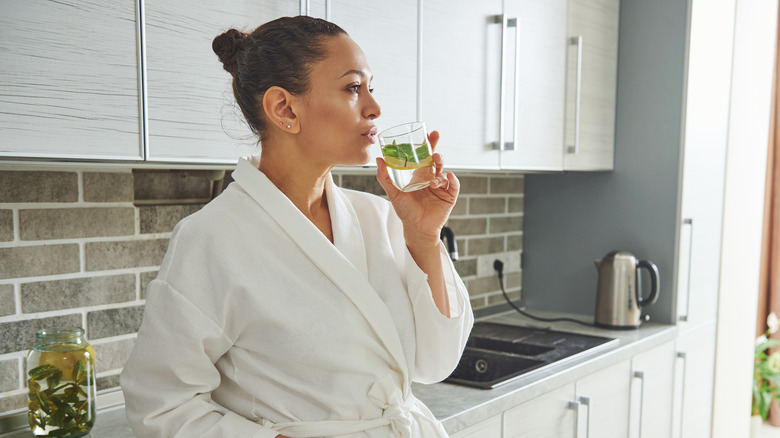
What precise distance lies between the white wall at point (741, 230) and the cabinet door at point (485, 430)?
5.33 feet

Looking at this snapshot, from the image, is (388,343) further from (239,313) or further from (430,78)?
(430,78)

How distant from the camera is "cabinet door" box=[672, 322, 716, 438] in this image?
260 cm

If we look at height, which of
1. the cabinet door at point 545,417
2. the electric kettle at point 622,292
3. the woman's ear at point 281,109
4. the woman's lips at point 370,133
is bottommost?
the cabinet door at point 545,417

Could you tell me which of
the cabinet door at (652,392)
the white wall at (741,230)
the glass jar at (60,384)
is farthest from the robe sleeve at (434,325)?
the white wall at (741,230)

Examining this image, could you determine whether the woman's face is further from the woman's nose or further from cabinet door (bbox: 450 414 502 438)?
cabinet door (bbox: 450 414 502 438)

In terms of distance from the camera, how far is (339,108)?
44.0 inches

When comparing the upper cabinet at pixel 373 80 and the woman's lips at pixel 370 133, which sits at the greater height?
the upper cabinet at pixel 373 80

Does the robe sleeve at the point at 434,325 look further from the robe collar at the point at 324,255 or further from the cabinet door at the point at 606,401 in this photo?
the cabinet door at the point at 606,401

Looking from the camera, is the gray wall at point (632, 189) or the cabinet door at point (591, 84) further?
the gray wall at point (632, 189)

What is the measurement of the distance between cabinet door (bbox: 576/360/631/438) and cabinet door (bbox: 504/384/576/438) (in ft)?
0.16

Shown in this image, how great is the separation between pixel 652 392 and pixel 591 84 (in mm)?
1106

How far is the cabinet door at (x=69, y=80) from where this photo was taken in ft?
3.43

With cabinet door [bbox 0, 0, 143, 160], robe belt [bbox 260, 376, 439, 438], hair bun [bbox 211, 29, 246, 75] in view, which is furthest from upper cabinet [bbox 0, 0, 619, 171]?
robe belt [bbox 260, 376, 439, 438]

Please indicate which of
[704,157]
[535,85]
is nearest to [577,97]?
[535,85]
